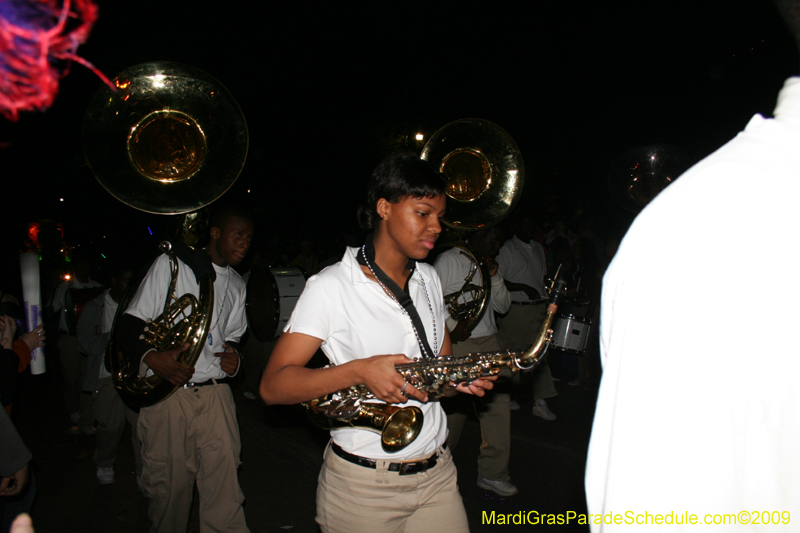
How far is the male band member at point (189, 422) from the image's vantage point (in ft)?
10.9

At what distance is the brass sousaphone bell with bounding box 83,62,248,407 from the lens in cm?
348

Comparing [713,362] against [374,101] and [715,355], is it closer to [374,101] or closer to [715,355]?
[715,355]

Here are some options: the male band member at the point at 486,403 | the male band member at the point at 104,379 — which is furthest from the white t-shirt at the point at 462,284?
the male band member at the point at 104,379

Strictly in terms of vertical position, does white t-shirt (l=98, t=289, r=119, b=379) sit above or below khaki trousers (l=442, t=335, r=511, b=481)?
above

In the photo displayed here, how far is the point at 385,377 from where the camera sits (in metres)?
1.79

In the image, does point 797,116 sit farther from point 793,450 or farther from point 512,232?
point 512,232

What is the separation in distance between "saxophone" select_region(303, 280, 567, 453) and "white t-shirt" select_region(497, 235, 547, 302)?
4426 millimetres

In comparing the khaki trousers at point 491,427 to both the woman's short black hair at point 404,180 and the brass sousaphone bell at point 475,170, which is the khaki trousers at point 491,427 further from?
the woman's short black hair at point 404,180

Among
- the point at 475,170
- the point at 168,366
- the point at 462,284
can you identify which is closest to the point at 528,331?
the point at 462,284

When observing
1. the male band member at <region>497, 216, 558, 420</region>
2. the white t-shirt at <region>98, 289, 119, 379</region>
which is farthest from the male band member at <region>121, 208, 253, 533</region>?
the male band member at <region>497, 216, 558, 420</region>

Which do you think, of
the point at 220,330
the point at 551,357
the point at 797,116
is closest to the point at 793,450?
the point at 797,116

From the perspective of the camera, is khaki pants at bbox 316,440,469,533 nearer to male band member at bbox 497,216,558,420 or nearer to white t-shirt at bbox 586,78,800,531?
white t-shirt at bbox 586,78,800,531

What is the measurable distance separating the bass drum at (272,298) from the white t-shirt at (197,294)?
2.52m

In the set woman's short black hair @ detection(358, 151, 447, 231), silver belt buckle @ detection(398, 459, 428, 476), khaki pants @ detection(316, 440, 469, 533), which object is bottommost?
khaki pants @ detection(316, 440, 469, 533)
